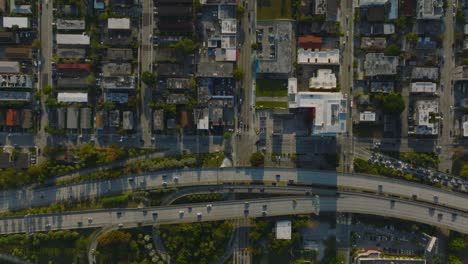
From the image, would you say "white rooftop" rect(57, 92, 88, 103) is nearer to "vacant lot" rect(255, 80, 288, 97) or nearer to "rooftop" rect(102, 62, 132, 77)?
"rooftop" rect(102, 62, 132, 77)

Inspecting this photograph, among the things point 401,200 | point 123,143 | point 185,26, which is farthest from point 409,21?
point 123,143

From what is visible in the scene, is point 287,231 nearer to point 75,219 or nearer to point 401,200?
point 401,200

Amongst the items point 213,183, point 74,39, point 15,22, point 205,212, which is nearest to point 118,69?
point 74,39

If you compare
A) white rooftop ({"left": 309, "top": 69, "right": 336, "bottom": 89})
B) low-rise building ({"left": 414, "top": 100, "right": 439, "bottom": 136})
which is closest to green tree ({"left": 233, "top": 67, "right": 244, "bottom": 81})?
white rooftop ({"left": 309, "top": 69, "right": 336, "bottom": 89})

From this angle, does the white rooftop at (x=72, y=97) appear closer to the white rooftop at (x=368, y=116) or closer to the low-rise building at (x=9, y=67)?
the low-rise building at (x=9, y=67)

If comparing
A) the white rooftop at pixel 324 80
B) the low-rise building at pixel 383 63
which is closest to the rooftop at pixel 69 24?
the white rooftop at pixel 324 80

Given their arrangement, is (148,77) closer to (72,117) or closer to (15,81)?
(72,117)
